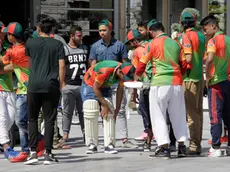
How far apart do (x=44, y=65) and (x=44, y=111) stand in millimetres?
573

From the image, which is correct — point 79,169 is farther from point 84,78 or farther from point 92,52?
point 92,52

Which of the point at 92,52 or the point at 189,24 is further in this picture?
the point at 92,52

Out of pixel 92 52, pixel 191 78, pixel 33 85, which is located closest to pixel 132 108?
pixel 92 52

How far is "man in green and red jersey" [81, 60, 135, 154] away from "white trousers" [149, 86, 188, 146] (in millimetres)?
480

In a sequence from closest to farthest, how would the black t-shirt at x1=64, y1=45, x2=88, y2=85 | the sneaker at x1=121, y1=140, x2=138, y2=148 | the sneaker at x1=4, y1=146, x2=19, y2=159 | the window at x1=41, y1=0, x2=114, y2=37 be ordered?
the sneaker at x1=4, y1=146, x2=19, y2=159 → the sneaker at x1=121, y1=140, x2=138, y2=148 → the black t-shirt at x1=64, y1=45, x2=88, y2=85 → the window at x1=41, y1=0, x2=114, y2=37

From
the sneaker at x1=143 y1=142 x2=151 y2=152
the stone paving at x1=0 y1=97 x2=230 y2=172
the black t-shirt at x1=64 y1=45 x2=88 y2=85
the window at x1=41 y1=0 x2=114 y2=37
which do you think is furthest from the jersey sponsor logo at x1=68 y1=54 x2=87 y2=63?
the window at x1=41 y1=0 x2=114 y2=37

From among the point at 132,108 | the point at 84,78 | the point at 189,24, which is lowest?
the point at 132,108

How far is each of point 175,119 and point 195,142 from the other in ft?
2.14

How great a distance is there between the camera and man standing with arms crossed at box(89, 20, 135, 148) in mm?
10719

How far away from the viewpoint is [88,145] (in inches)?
396

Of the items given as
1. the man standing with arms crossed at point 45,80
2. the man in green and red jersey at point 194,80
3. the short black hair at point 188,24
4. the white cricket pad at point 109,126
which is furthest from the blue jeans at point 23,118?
the short black hair at point 188,24

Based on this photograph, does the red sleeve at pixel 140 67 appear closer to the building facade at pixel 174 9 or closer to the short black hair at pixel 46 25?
the short black hair at pixel 46 25

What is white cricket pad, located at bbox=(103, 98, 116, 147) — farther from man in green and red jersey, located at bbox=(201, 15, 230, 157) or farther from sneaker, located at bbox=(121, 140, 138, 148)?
man in green and red jersey, located at bbox=(201, 15, 230, 157)

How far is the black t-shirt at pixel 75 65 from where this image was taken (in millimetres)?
10914
